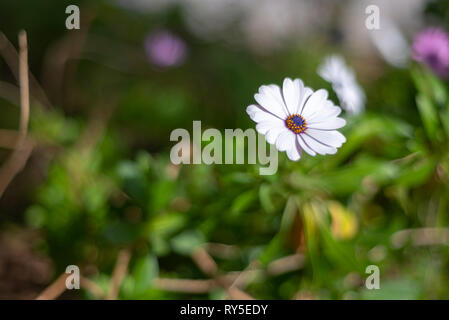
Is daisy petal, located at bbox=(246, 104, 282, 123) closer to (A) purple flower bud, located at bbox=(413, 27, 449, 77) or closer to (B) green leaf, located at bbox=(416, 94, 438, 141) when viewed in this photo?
(B) green leaf, located at bbox=(416, 94, 438, 141)

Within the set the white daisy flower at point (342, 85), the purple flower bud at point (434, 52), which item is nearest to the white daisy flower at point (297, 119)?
the white daisy flower at point (342, 85)

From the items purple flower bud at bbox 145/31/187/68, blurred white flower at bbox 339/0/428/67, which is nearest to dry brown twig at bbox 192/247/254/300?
blurred white flower at bbox 339/0/428/67

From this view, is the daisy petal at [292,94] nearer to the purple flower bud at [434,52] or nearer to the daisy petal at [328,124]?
the daisy petal at [328,124]

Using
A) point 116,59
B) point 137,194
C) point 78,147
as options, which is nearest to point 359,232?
point 137,194

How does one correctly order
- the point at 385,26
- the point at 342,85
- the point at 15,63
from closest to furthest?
the point at 342,85, the point at 15,63, the point at 385,26

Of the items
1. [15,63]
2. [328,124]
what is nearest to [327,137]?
[328,124]

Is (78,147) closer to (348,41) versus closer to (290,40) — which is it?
(290,40)

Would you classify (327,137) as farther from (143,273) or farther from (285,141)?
(143,273)
